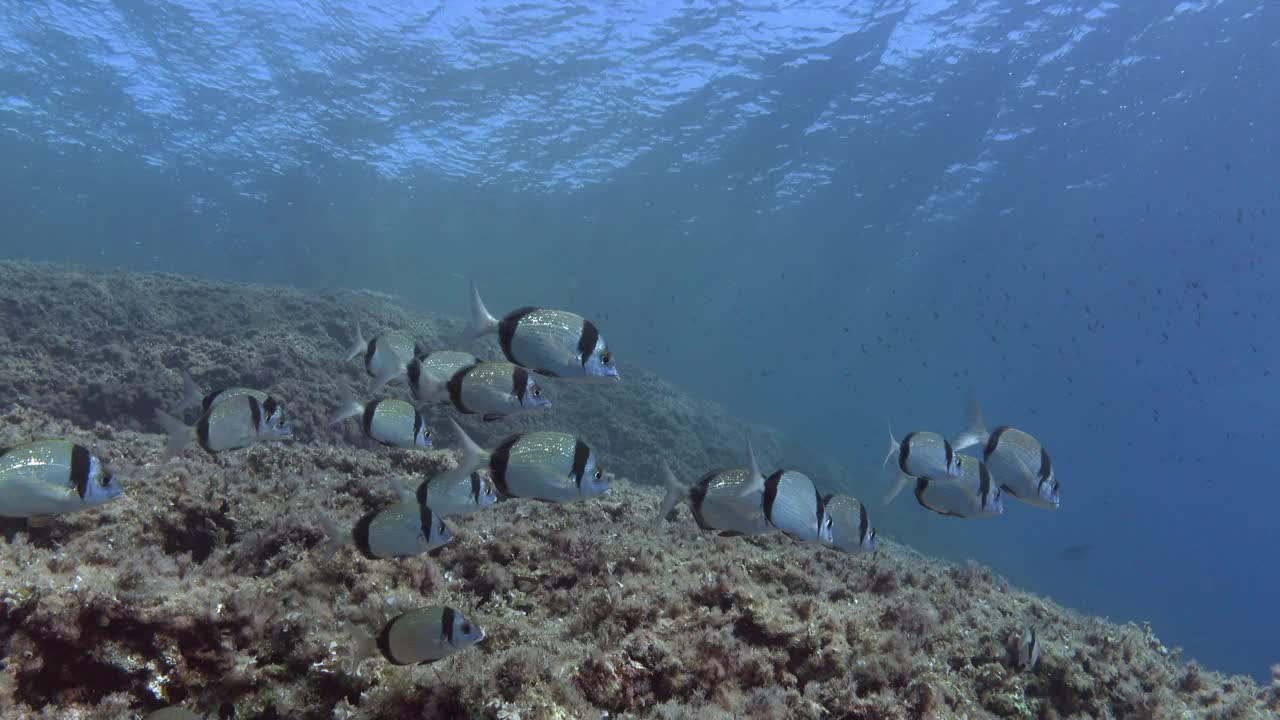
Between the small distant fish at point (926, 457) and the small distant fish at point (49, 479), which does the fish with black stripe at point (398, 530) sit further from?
the small distant fish at point (926, 457)

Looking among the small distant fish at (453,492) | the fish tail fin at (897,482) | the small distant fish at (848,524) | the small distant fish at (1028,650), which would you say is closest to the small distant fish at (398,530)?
the small distant fish at (453,492)

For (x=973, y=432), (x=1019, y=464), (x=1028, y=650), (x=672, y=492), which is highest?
(x=973, y=432)

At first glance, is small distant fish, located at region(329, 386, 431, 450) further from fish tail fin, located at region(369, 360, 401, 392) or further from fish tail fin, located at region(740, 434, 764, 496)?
fish tail fin, located at region(740, 434, 764, 496)

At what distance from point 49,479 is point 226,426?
3.38 ft

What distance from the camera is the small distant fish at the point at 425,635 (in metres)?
2.97

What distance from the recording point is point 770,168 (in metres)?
35.7

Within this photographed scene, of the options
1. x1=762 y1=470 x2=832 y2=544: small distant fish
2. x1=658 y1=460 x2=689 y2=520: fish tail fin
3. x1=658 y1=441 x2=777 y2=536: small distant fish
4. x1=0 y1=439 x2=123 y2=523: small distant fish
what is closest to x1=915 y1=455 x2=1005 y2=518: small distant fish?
x1=762 y1=470 x2=832 y2=544: small distant fish

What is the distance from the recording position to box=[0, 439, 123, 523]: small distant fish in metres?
3.29

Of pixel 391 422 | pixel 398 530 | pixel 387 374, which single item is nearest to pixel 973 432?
pixel 398 530

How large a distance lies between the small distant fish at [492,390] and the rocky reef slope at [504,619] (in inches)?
52.5

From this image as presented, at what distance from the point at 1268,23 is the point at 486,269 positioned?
7174cm

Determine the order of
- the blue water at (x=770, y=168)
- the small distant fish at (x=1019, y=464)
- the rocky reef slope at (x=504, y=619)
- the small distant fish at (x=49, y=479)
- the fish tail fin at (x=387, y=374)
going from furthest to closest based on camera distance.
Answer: the blue water at (x=770, y=168)
the fish tail fin at (x=387, y=374)
the small distant fish at (x=1019, y=464)
the rocky reef slope at (x=504, y=619)
the small distant fish at (x=49, y=479)

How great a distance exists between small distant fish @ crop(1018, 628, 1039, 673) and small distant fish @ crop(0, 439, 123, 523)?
580 centimetres

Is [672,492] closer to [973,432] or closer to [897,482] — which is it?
[897,482]
